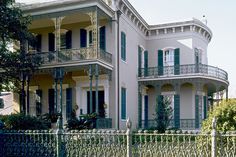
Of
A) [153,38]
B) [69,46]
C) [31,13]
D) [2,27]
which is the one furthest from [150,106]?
[2,27]

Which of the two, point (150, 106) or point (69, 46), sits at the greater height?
point (69, 46)

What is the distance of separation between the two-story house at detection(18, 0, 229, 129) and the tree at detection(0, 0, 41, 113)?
152 cm

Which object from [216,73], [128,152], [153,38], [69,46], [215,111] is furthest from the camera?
[153,38]

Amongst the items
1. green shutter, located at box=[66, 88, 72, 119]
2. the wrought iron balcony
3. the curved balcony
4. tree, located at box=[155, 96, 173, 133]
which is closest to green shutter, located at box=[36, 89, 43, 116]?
green shutter, located at box=[66, 88, 72, 119]

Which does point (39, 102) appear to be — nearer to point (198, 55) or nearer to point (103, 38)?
point (103, 38)

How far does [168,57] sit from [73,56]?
30.7 ft

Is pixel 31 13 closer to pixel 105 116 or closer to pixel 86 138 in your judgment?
pixel 105 116

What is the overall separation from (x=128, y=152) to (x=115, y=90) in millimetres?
11576

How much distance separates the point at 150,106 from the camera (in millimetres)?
24734

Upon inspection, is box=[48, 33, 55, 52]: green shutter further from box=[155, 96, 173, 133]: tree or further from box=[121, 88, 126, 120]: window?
box=[155, 96, 173, 133]: tree

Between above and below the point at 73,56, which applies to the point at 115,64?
below

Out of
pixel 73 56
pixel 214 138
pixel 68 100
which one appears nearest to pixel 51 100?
pixel 68 100

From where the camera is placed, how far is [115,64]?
64.0ft

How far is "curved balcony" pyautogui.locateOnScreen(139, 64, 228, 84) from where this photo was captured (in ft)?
74.5
